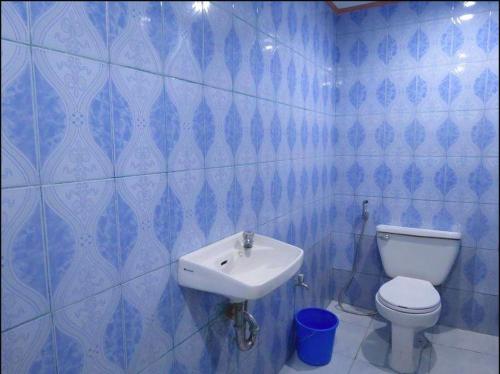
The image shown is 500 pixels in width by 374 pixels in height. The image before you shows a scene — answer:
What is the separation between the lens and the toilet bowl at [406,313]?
1.73 m

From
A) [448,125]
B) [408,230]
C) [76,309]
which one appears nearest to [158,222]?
[76,309]

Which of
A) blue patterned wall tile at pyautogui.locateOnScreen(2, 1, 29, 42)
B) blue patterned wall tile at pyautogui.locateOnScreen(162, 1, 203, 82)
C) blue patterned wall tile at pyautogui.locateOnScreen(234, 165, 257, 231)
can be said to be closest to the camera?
blue patterned wall tile at pyautogui.locateOnScreen(2, 1, 29, 42)

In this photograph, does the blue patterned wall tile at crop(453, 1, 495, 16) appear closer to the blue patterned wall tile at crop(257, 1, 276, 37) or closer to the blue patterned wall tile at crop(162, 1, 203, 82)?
the blue patterned wall tile at crop(257, 1, 276, 37)

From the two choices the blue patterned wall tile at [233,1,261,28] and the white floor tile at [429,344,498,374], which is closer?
the blue patterned wall tile at [233,1,261,28]

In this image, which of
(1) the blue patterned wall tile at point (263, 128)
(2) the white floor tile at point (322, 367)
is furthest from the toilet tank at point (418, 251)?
(1) the blue patterned wall tile at point (263, 128)

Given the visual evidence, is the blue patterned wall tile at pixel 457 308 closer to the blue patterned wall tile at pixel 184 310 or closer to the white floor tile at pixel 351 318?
the white floor tile at pixel 351 318

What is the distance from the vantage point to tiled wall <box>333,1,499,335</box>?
200 cm

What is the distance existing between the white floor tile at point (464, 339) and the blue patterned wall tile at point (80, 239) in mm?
2083

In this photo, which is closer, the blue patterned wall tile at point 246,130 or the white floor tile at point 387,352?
the blue patterned wall tile at point 246,130

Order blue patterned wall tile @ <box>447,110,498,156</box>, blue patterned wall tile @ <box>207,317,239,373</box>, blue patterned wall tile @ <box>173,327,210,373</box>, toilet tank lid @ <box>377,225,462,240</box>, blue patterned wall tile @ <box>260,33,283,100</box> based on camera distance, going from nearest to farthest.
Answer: blue patterned wall tile @ <box>173,327,210,373</box> → blue patterned wall tile @ <box>207,317,239,373</box> → blue patterned wall tile @ <box>260,33,283,100</box> → blue patterned wall tile @ <box>447,110,498,156</box> → toilet tank lid @ <box>377,225,462,240</box>

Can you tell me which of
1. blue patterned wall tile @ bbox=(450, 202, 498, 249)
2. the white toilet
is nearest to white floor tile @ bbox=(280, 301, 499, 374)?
the white toilet

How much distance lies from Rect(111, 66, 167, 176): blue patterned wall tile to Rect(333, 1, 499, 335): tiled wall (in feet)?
5.64

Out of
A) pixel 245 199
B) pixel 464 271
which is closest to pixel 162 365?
pixel 245 199

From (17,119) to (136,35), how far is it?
382 millimetres
